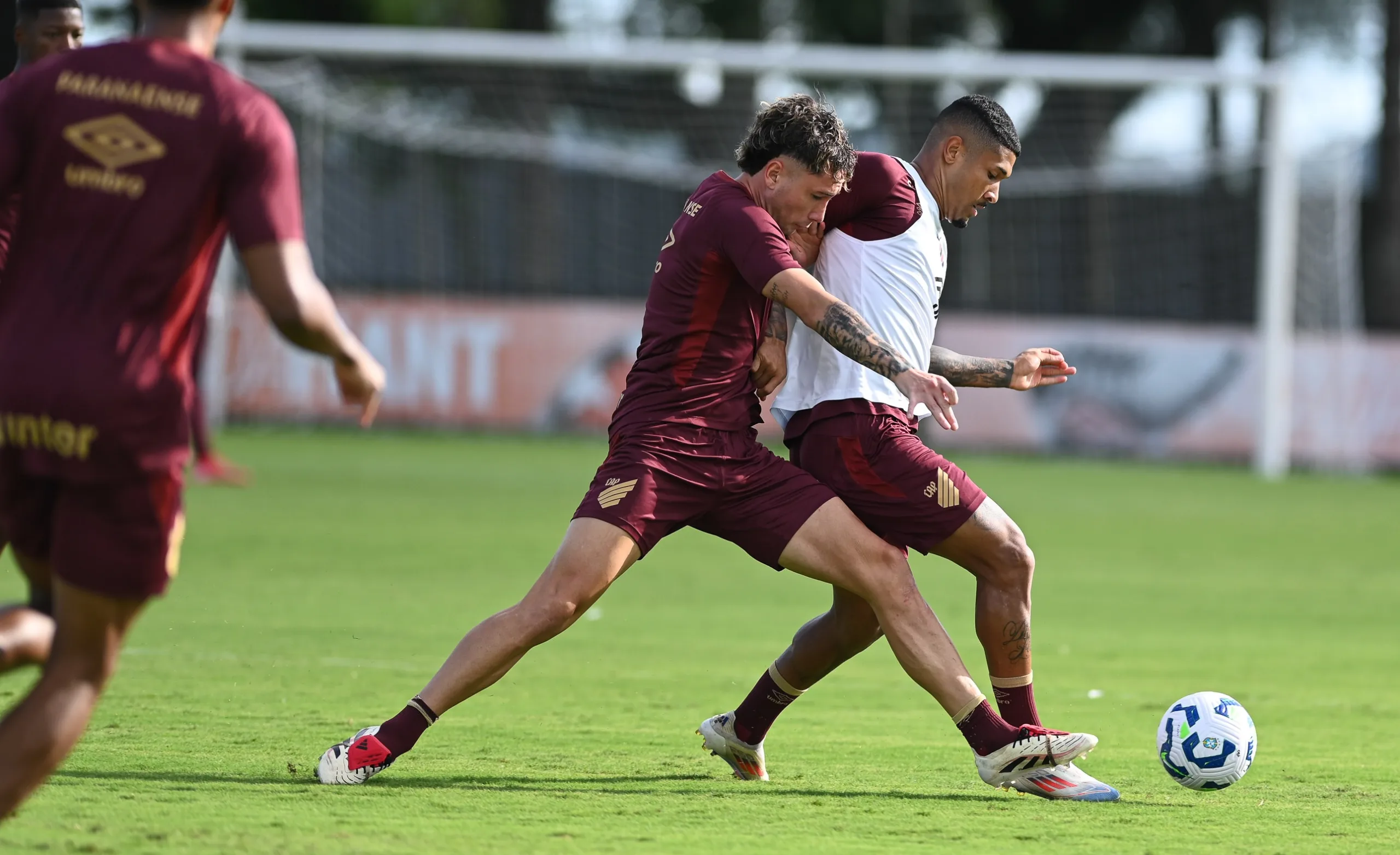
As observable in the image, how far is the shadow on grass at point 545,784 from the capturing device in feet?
17.5

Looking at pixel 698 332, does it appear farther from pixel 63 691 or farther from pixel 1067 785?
pixel 63 691

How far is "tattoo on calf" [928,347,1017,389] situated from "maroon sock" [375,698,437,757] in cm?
193

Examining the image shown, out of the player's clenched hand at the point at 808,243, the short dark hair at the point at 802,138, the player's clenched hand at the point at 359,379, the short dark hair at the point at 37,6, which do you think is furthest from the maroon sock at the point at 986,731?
the short dark hair at the point at 37,6

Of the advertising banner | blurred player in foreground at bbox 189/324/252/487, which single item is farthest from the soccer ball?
the advertising banner

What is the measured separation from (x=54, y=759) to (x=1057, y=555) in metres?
11.3

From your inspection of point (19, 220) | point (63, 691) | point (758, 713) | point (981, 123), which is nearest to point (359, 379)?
point (19, 220)

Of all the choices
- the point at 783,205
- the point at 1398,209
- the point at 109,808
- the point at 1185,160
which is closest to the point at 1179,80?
the point at 1185,160

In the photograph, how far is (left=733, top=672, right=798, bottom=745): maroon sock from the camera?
596 centimetres

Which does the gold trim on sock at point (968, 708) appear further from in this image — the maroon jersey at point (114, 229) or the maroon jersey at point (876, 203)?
the maroon jersey at point (114, 229)

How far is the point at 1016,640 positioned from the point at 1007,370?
0.89 metres

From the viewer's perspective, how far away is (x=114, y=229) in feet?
12.7

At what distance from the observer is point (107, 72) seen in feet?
12.7

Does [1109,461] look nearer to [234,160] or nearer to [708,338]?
[708,338]

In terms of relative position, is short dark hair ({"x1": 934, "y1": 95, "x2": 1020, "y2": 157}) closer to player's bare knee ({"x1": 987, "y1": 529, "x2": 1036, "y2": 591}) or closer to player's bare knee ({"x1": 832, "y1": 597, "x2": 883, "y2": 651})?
player's bare knee ({"x1": 987, "y1": 529, "x2": 1036, "y2": 591})
